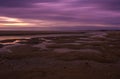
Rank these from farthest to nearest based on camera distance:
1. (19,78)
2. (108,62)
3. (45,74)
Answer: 1. (108,62)
2. (45,74)
3. (19,78)

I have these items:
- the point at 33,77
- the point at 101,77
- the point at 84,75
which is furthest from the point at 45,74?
the point at 101,77

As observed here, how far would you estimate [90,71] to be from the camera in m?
10.7

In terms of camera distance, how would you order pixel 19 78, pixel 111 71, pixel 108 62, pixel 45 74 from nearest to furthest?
pixel 19 78 → pixel 45 74 → pixel 111 71 → pixel 108 62

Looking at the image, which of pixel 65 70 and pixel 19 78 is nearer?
pixel 19 78

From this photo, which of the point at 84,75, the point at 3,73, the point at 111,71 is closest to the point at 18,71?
the point at 3,73

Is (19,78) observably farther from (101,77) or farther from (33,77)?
(101,77)

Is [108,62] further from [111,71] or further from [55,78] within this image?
[55,78]

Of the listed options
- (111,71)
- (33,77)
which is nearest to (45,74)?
(33,77)

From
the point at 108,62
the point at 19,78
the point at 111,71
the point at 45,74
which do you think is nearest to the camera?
the point at 19,78

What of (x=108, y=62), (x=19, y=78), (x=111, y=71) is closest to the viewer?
(x=19, y=78)

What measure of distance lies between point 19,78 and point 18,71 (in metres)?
1.34

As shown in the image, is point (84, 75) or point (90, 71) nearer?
point (84, 75)

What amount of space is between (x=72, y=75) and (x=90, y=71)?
4.69 ft

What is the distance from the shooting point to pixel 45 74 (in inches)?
397
